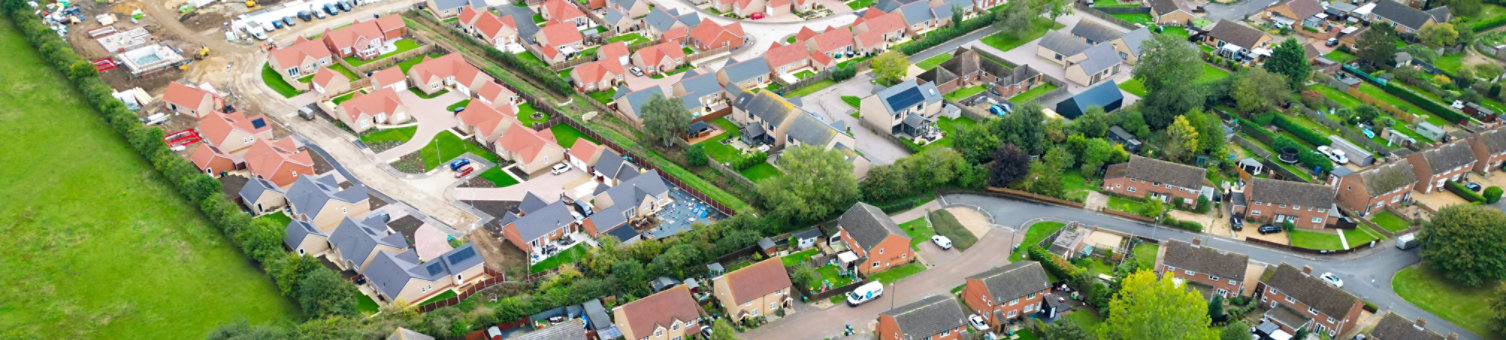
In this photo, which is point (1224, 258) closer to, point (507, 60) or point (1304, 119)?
point (1304, 119)

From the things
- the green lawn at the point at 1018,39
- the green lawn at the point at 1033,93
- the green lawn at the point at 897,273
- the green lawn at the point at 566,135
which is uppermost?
the green lawn at the point at 897,273

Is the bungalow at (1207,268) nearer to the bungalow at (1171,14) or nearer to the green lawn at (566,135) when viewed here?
the green lawn at (566,135)

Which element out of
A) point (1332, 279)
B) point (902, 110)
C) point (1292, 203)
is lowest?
point (1332, 279)

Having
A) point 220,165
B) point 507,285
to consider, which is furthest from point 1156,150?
point 220,165

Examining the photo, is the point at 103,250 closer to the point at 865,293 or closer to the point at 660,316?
the point at 660,316

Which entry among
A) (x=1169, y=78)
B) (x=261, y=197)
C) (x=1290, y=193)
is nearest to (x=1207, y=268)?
(x=1290, y=193)

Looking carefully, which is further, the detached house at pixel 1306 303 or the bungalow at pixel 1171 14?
the bungalow at pixel 1171 14

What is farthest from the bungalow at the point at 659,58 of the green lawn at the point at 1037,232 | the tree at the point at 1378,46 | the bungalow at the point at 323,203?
the tree at the point at 1378,46
